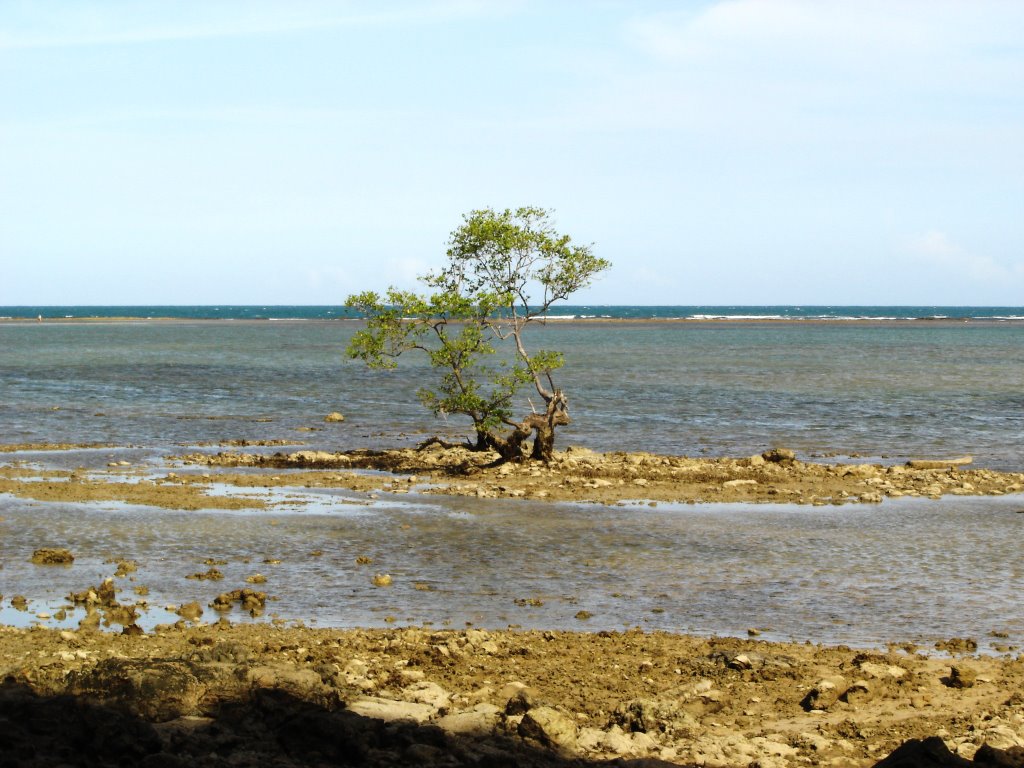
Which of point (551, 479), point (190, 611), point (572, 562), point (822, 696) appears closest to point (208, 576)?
point (190, 611)

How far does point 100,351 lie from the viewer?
97125mm

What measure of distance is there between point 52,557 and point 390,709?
375 inches

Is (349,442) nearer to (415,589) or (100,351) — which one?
(415,589)

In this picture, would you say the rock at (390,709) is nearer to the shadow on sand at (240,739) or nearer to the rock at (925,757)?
the shadow on sand at (240,739)

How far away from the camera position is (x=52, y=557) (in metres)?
17.9

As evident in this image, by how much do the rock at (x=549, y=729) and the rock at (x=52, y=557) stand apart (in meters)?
10.5

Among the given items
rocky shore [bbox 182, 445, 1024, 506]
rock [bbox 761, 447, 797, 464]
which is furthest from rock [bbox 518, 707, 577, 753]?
rock [bbox 761, 447, 797, 464]

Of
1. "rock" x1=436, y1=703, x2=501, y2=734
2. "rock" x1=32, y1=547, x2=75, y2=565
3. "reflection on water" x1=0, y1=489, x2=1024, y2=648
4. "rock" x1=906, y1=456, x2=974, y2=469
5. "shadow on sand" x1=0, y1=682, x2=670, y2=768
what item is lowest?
"reflection on water" x1=0, y1=489, x2=1024, y2=648

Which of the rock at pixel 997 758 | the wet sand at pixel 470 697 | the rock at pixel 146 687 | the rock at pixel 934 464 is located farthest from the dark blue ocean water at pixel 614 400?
the rock at pixel 146 687

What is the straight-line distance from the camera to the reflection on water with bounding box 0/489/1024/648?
15156 mm

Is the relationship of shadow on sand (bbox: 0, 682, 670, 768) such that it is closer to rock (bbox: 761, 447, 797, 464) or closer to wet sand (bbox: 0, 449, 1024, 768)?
wet sand (bbox: 0, 449, 1024, 768)

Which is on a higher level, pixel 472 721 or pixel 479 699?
pixel 472 721

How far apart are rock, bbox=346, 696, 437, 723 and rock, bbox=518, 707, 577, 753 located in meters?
0.95

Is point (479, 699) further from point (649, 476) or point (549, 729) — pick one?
point (649, 476)
